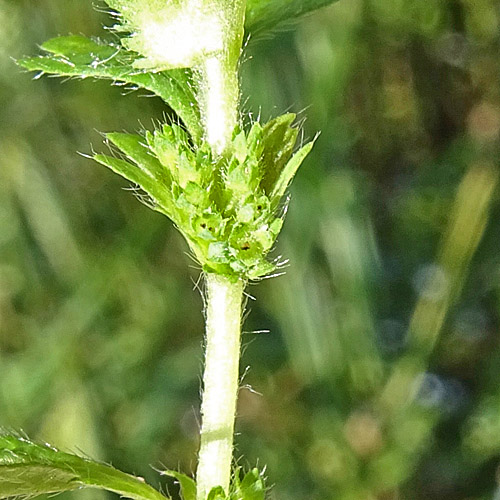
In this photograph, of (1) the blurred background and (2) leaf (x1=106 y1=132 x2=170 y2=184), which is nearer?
(2) leaf (x1=106 y1=132 x2=170 y2=184)

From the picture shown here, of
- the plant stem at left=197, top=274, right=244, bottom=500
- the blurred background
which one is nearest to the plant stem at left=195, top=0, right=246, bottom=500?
the plant stem at left=197, top=274, right=244, bottom=500

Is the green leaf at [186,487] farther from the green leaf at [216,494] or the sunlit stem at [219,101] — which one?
the sunlit stem at [219,101]

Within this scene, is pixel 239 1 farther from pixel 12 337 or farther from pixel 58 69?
pixel 12 337

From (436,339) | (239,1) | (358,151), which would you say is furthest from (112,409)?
(239,1)

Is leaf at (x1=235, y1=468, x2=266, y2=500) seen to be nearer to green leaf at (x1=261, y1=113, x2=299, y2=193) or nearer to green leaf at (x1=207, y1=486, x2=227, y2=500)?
green leaf at (x1=207, y1=486, x2=227, y2=500)

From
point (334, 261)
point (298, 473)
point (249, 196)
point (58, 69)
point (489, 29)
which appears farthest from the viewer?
point (489, 29)
